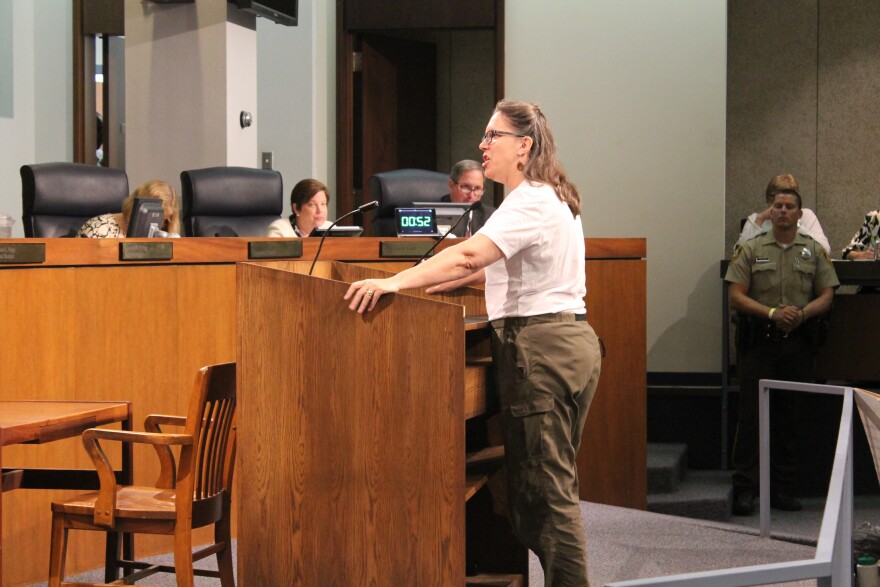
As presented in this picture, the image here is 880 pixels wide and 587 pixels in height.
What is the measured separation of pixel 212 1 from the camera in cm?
649

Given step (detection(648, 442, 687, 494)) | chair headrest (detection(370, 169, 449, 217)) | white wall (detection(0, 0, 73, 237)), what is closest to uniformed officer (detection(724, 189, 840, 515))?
step (detection(648, 442, 687, 494))

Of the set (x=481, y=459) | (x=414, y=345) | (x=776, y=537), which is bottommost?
(x=776, y=537)

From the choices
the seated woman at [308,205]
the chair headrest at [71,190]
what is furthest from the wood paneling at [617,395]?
the chair headrest at [71,190]

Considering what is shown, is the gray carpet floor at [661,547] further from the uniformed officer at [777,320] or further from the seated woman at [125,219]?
the seated woman at [125,219]

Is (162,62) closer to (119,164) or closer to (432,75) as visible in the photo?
(119,164)

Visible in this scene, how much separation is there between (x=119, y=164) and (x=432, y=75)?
2479 mm

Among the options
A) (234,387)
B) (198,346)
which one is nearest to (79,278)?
(198,346)

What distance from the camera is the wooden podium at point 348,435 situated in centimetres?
229

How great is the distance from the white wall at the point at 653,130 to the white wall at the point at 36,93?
3357mm

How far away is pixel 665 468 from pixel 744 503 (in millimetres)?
400

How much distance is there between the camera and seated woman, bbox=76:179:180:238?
471 cm

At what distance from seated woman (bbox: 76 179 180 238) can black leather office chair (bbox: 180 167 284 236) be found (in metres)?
0.07

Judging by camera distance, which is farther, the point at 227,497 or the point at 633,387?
the point at 633,387

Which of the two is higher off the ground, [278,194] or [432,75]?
[432,75]
